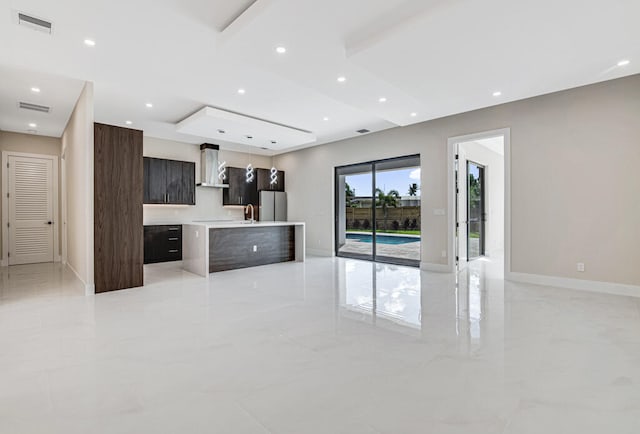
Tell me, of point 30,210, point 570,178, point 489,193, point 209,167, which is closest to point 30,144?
point 30,210

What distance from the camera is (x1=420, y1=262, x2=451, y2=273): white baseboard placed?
19.8 feet

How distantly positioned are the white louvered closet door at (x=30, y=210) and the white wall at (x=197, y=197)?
2.10 metres

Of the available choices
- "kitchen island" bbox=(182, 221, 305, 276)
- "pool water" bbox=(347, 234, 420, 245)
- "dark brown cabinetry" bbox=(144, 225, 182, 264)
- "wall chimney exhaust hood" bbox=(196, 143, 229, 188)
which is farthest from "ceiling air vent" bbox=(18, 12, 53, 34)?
"pool water" bbox=(347, 234, 420, 245)

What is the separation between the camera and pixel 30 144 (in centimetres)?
713

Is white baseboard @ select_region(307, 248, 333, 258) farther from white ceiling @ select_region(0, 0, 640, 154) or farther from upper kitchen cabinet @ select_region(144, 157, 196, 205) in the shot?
white ceiling @ select_region(0, 0, 640, 154)

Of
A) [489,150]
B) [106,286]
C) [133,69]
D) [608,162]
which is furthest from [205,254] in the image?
[489,150]

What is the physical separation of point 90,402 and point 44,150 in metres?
7.73

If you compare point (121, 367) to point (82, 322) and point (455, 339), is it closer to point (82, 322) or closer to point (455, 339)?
point (82, 322)

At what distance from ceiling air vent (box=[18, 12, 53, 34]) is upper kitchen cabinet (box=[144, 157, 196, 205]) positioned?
173 inches

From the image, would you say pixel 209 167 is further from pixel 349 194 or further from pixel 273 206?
pixel 349 194

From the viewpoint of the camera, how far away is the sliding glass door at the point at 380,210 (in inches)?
281

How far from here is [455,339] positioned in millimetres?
2793

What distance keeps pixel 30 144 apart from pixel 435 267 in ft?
29.6

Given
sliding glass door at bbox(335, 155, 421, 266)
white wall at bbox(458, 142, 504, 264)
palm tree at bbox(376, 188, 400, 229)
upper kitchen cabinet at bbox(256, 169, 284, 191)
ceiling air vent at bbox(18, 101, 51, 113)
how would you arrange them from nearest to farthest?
ceiling air vent at bbox(18, 101, 51, 113), white wall at bbox(458, 142, 504, 264), sliding glass door at bbox(335, 155, 421, 266), palm tree at bbox(376, 188, 400, 229), upper kitchen cabinet at bbox(256, 169, 284, 191)
